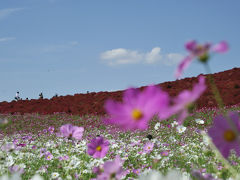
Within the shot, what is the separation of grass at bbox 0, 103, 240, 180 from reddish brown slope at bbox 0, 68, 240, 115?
116 cm

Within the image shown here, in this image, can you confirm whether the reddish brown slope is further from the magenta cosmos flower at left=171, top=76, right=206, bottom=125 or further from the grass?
the magenta cosmos flower at left=171, top=76, right=206, bottom=125

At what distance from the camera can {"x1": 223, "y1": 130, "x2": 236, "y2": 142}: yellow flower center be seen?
0.99 m

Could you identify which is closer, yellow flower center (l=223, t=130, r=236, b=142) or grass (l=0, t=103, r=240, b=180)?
yellow flower center (l=223, t=130, r=236, b=142)

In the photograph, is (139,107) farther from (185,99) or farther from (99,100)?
(99,100)

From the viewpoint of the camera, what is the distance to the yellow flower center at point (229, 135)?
99 centimetres

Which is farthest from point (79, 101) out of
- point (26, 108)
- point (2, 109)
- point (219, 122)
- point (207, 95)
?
point (219, 122)

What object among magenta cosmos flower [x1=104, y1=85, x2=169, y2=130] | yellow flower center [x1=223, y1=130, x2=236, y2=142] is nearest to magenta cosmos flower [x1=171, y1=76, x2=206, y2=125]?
magenta cosmos flower [x1=104, y1=85, x2=169, y2=130]

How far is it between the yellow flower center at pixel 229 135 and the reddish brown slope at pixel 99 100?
46.4 ft

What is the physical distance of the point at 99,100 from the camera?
1755cm

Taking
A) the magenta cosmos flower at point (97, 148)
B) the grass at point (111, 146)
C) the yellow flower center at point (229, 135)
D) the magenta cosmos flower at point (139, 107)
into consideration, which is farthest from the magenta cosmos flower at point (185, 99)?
the magenta cosmos flower at point (97, 148)

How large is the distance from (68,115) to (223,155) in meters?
15.6

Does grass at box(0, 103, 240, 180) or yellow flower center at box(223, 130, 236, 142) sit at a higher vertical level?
yellow flower center at box(223, 130, 236, 142)

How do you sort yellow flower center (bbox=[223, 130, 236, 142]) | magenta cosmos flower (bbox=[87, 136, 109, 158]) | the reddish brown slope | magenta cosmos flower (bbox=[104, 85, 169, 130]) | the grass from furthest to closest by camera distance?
the reddish brown slope
the grass
magenta cosmos flower (bbox=[87, 136, 109, 158])
yellow flower center (bbox=[223, 130, 236, 142])
magenta cosmos flower (bbox=[104, 85, 169, 130])

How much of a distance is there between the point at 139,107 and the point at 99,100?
16759 mm
